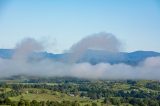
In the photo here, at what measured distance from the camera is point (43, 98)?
153000 mm

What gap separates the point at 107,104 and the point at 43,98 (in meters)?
25.4

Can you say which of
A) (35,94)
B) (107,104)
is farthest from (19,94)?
(107,104)

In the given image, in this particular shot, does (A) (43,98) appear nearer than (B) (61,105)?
No

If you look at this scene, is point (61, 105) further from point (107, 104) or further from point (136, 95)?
point (136, 95)

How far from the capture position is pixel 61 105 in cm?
12519

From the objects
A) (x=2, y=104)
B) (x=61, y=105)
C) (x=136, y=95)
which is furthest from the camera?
(x=136, y=95)

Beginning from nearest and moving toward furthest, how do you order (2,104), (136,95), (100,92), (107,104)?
(2,104) < (107,104) < (136,95) < (100,92)

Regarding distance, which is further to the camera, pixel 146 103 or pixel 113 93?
pixel 113 93

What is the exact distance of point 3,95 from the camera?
152 meters

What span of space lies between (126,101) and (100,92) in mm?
42021

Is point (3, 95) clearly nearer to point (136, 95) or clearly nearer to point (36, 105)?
point (36, 105)

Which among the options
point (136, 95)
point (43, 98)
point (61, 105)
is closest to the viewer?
point (61, 105)

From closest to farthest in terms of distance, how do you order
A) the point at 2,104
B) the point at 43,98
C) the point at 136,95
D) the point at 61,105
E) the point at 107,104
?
the point at 2,104 < the point at 61,105 < the point at 107,104 < the point at 43,98 < the point at 136,95

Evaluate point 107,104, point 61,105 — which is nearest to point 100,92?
point 107,104
